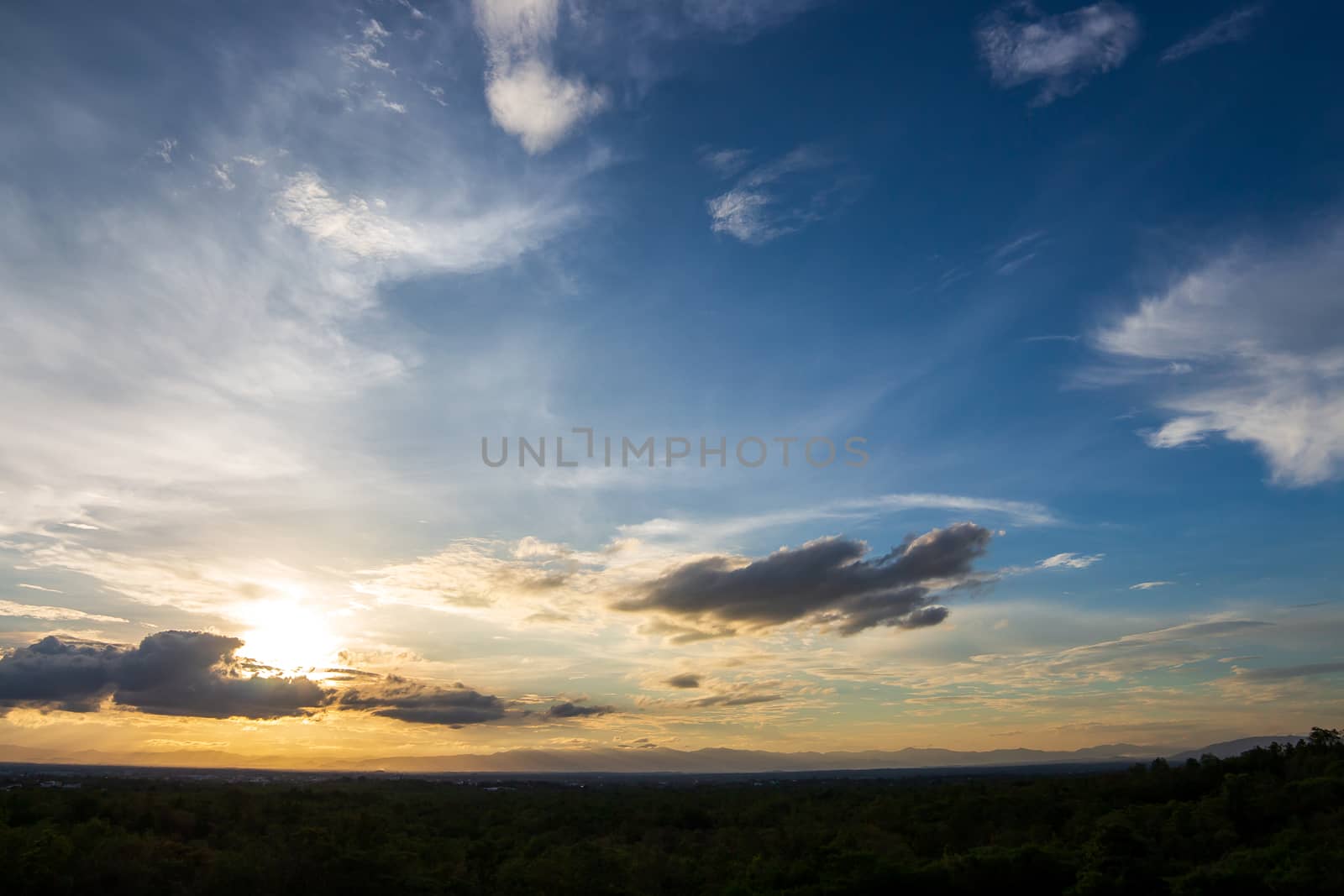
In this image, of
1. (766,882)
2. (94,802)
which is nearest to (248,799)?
(94,802)

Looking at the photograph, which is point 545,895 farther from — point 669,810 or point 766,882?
point 669,810

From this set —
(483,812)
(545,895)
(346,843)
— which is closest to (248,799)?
(483,812)

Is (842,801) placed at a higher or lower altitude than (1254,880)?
lower

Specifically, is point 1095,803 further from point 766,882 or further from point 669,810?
point 669,810

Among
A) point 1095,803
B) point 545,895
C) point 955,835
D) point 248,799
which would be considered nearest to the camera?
point 545,895

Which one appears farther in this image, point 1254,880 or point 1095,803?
point 1095,803

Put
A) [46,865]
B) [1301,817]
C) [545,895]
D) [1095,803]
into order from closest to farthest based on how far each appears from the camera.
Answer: [46,865]
[545,895]
[1301,817]
[1095,803]
